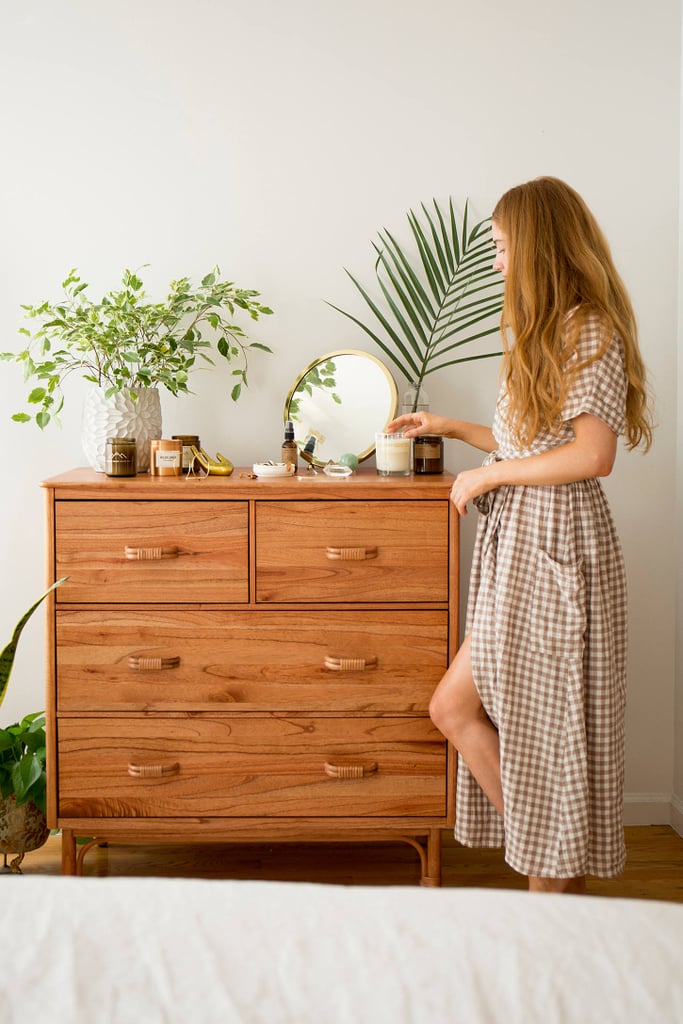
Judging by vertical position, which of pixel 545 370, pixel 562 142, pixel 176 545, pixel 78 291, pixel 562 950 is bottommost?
pixel 562 950

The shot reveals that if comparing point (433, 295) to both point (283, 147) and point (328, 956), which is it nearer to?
point (283, 147)

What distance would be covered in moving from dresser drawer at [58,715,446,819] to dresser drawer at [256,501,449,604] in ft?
1.03

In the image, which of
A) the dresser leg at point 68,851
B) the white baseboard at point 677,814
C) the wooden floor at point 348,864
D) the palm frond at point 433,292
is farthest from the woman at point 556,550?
the dresser leg at point 68,851

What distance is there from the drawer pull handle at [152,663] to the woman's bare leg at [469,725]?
0.63 m

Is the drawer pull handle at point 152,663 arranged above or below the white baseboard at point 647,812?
above

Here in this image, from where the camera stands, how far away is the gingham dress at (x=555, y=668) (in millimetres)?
1963

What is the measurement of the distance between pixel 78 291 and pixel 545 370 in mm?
1219

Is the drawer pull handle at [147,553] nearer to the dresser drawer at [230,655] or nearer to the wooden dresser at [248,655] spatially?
the wooden dresser at [248,655]

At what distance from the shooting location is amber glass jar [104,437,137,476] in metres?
2.25

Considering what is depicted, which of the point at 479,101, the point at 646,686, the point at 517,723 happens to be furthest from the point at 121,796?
the point at 479,101

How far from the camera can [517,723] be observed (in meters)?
1.99

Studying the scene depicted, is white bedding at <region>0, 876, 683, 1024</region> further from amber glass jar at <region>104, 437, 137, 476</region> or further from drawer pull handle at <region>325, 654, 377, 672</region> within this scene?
amber glass jar at <region>104, 437, 137, 476</region>

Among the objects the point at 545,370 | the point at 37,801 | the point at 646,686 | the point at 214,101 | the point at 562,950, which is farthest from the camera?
the point at 646,686

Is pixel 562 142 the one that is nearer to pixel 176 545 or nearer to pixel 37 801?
pixel 176 545
